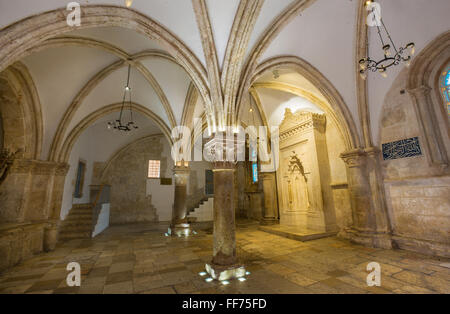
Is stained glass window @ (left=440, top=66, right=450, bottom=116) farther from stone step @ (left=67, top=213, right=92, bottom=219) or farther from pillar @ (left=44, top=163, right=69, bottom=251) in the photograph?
stone step @ (left=67, top=213, right=92, bottom=219)

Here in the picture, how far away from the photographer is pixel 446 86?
4953 mm

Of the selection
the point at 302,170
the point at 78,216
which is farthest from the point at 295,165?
the point at 78,216

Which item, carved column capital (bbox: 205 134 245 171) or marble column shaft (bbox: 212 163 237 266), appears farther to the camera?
carved column capital (bbox: 205 134 245 171)

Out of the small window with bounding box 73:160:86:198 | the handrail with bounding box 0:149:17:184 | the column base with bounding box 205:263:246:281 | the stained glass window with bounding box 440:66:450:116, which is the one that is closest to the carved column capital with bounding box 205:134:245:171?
the column base with bounding box 205:263:246:281

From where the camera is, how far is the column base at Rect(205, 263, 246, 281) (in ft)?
11.6

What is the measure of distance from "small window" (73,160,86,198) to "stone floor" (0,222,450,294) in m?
4.56

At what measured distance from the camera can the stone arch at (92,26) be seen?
121 inches

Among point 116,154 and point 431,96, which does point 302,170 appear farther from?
point 116,154

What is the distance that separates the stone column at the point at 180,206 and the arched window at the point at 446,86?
7938 mm

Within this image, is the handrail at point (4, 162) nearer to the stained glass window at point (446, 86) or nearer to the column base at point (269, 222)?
the column base at point (269, 222)

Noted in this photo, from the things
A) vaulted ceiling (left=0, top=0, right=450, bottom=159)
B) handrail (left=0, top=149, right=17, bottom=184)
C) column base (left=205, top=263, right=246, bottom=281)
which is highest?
vaulted ceiling (left=0, top=0, right=450, bottom=159)

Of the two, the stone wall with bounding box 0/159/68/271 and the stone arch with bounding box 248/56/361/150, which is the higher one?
the stone arch with bounding box 248/56/361/150
